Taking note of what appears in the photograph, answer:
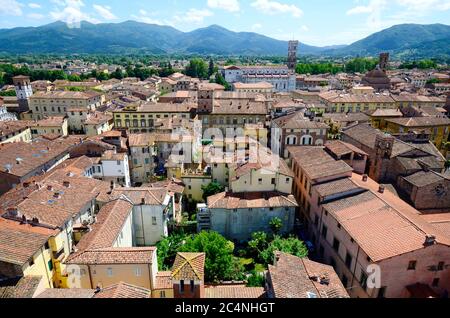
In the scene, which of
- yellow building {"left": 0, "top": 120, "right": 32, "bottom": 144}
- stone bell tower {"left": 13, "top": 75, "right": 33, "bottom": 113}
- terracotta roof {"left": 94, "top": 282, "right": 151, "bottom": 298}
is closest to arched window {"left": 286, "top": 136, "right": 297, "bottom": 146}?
terracotta roof {"left": 94, "top": 282, "right": 151, "bottom": 298}

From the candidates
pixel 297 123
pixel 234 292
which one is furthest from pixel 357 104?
pixel 234 292

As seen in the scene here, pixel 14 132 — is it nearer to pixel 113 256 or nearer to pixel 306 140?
pixel 113 256

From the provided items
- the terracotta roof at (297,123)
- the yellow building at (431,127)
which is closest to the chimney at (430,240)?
the terracotta roof at (297,123)

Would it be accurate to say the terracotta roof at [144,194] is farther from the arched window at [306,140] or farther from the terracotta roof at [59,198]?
the arched window at [306,140]

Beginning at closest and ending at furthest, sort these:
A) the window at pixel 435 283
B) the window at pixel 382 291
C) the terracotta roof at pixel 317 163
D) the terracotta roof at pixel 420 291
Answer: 1. the terracotta roof at pixel 420 291
2. the window at pixel 382 291
3. the window at pixel 435 283
4. the terracotta roof at pixel 317 163

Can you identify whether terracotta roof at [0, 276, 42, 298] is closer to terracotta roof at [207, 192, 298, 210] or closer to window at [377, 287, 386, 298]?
terracotta roof at [207, 192, 298, 210]

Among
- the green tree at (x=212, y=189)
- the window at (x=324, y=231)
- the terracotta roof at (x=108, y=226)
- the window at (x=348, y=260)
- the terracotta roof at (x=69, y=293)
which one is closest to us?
the terracotta roof at (x=69, y=293)
